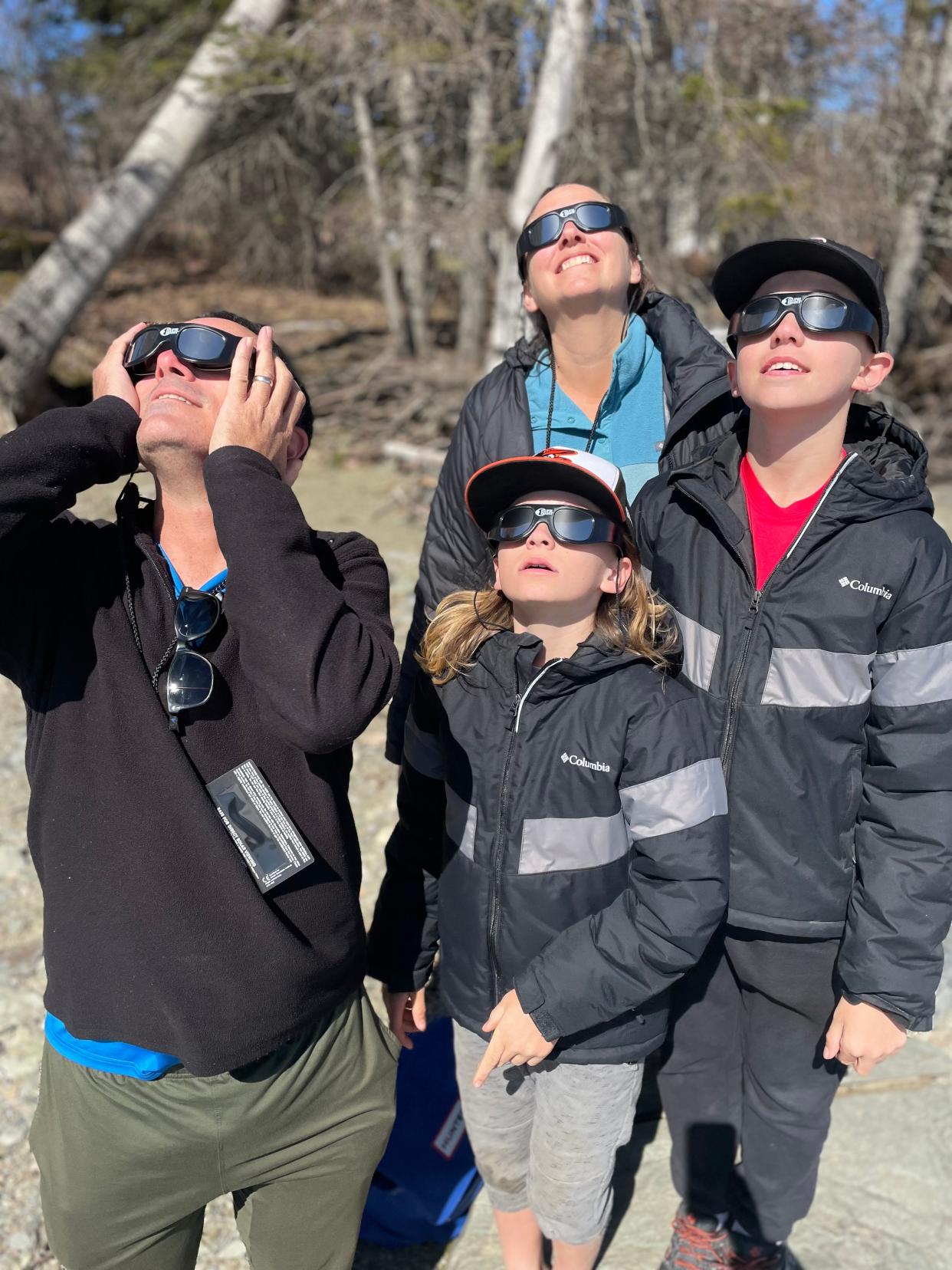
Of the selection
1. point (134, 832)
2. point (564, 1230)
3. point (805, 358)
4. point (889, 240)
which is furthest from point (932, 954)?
point (889, 240)

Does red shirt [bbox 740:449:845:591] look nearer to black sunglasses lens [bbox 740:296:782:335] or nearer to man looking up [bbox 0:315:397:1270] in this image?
black sunglasses lens [bbox 740:296:782:335]

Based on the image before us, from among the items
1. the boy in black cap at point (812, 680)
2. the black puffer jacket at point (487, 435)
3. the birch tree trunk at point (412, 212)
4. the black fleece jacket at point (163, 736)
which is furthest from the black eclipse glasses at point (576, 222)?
the birch tree trunk at point (412, 212)

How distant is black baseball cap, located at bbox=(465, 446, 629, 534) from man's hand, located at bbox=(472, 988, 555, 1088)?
1052 mm

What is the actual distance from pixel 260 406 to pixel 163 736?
22.8 inches

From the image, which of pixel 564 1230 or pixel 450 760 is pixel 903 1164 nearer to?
pixel 564 1230

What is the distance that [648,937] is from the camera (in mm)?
1982

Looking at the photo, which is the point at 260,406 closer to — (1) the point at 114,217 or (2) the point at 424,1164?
(2) the point at 424,1164

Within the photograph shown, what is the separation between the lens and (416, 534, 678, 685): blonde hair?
213 cm

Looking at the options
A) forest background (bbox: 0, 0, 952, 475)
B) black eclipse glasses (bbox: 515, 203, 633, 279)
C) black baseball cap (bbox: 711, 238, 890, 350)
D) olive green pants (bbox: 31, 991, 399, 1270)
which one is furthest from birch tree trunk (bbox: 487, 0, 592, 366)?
olive green pants (bbox: 31, 991, 399, 1270)

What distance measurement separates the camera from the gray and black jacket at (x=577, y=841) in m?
1.99

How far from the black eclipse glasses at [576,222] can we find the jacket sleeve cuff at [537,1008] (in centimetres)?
195

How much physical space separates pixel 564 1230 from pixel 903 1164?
1208 mm

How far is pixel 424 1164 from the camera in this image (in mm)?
2766

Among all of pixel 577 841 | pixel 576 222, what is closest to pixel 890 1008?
pixel 577 841
